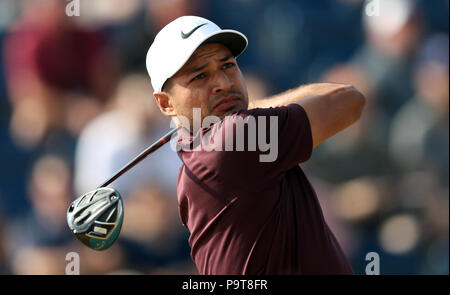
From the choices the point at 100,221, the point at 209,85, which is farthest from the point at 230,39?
the point at 100,221

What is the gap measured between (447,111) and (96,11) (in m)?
2.23

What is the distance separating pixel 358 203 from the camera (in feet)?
12.4

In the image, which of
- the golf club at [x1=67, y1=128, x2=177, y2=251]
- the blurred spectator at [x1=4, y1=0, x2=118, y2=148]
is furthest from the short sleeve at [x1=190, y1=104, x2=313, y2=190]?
the blurred spectator at [x1=4, y1=0, x2=118, y2=148]

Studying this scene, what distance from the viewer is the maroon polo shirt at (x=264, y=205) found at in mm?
1972

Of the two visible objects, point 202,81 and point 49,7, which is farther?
point 49,7

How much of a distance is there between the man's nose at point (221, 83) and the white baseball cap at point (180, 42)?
4.6 inches

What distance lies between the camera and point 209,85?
2.13m

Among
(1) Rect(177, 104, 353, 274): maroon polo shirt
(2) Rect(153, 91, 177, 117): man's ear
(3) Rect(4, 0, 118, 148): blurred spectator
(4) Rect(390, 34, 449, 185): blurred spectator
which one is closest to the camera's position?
(1) Rect(177, 104, 353, 274): maroon polo shirt

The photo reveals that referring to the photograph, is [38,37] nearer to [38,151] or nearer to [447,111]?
[38,151]

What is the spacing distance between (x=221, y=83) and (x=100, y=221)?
58cm

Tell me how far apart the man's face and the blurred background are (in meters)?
1.41

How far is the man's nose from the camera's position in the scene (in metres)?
2.11

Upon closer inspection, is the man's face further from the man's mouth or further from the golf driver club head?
the golf driver club head

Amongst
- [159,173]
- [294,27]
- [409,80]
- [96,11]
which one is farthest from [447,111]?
[96,11]
